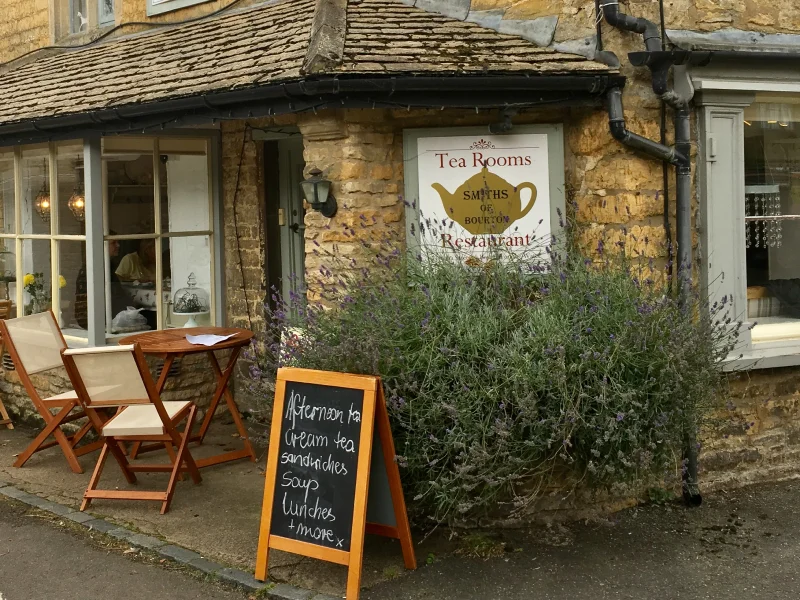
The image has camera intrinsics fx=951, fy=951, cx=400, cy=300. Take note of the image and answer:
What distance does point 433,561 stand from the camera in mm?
5086

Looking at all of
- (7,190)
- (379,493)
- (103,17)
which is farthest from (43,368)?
(103,17)

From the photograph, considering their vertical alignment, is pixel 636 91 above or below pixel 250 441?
above

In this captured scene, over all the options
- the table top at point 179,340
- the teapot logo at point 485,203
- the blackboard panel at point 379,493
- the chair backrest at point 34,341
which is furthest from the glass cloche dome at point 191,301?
the blackboard panel at point 379,493

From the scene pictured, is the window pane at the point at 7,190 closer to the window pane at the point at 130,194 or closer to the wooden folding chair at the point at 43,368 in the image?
the window pane at the point at 130,194

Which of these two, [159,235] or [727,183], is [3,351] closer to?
[159,235]

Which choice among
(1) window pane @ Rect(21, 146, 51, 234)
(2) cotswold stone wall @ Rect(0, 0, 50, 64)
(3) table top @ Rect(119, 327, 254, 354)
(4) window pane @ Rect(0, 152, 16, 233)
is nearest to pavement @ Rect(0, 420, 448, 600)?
(3) table top @ Rect(119, 327, 254, 354)

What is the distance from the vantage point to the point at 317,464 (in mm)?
4777

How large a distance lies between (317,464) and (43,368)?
337cm

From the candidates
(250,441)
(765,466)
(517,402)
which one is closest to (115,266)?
(250,441)

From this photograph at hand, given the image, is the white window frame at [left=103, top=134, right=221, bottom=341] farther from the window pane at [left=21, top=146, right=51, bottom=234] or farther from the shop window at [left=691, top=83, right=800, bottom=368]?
the shop window at [left=691, top=83, right=800, bottom=368]

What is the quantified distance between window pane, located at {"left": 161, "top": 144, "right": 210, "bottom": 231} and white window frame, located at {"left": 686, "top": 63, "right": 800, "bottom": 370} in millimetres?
4226

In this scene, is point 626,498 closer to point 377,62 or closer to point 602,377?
point 602,377

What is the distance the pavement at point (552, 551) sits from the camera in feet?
15.7

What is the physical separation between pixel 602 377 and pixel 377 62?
244 cm
